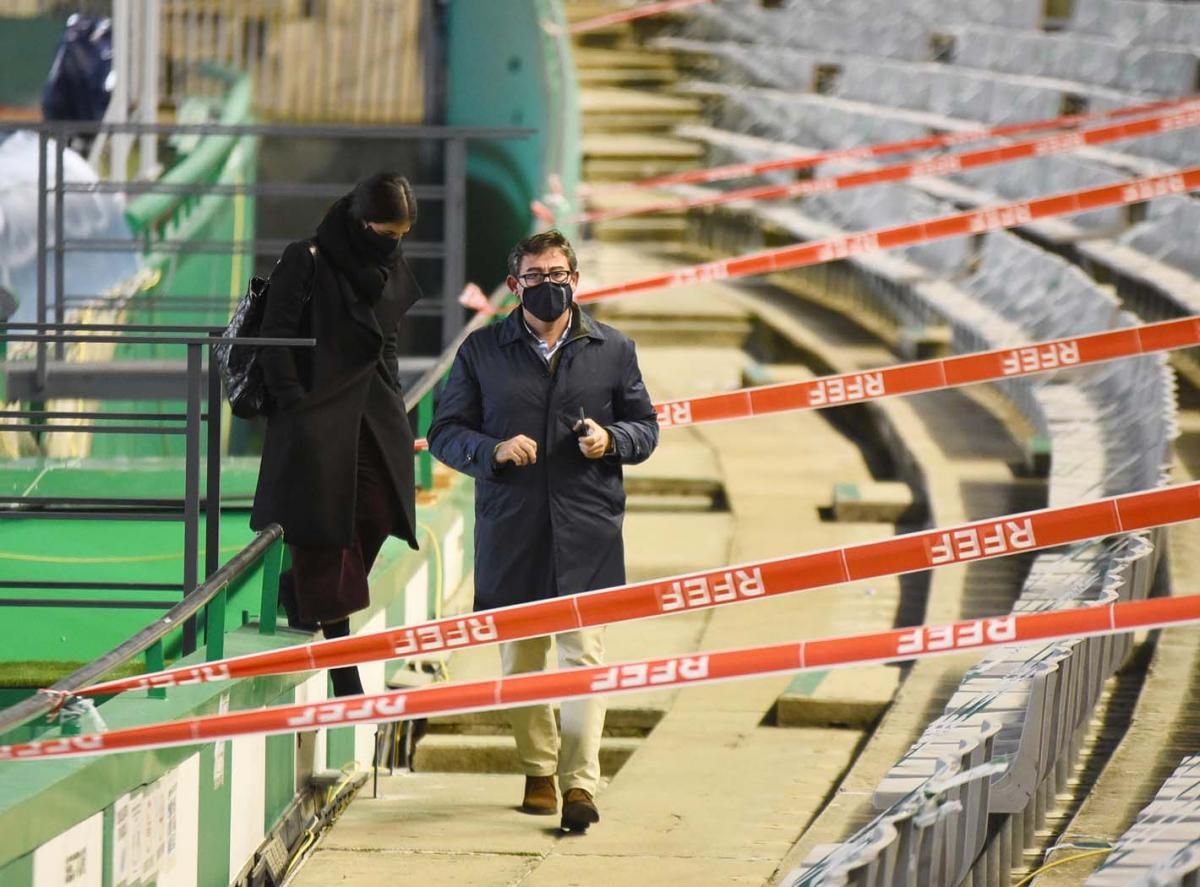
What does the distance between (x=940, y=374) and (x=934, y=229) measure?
2.86m

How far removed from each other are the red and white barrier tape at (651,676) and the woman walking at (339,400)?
108 centimetres

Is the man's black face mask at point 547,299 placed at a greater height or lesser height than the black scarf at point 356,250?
lesser

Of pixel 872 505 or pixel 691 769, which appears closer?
pixel 691 769

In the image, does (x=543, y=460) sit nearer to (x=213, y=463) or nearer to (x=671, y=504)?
(x=213, y=463)

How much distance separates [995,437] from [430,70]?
8912 mm

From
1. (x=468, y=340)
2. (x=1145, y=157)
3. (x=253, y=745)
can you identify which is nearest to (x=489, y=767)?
(x=253, y=745)

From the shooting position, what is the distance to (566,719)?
5.51m

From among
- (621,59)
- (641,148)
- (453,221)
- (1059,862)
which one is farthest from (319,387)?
(621,59)

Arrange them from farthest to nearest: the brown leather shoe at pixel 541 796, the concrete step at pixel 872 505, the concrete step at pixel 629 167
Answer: the concrete step at pixel 629 167, the concrete step at pixel 872 505, the brown leather shoe at pixel 541 796

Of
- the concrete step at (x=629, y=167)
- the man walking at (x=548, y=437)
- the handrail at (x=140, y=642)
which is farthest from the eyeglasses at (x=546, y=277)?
the concrete step at (x=629, y=167)

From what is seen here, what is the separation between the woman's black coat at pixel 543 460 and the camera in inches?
209

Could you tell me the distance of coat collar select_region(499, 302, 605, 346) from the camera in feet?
17.6

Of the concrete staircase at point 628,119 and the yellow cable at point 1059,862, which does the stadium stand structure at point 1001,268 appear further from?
the concrete staircase at point 628,119

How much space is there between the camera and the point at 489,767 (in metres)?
6.92
